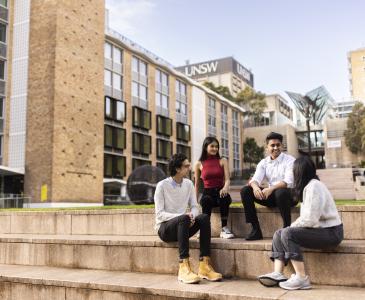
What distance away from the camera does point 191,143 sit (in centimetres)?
5325

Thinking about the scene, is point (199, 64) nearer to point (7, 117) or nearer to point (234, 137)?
point (234, 137)

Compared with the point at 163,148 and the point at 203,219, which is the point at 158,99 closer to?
the point at 163,148

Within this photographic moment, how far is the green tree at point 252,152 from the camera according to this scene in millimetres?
71000

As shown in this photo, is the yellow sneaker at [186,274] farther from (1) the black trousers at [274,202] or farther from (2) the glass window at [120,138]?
(2) the glass window at [120,138]

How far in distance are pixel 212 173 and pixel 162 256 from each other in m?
1.68

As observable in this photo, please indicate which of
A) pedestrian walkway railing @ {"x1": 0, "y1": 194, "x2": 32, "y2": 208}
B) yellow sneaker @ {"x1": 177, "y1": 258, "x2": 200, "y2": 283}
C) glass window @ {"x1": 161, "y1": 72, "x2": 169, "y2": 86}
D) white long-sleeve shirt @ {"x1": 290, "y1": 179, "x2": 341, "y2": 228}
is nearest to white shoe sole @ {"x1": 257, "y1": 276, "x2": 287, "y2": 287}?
white long-sleeve shirt @ {"x1": 290, "y1": 179, "x2": 341, "y2": 228}

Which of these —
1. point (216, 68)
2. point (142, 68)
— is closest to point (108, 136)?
point (142, 68)

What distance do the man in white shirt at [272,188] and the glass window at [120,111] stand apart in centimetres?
3358

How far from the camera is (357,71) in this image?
373ft

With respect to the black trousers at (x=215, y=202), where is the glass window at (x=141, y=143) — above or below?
above

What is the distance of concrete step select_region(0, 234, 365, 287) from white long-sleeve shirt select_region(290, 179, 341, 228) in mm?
480

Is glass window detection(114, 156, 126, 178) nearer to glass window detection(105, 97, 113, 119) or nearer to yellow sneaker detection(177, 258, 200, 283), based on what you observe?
glass window detection(105, 97, 113, 119)

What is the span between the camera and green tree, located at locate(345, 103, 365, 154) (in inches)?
2712

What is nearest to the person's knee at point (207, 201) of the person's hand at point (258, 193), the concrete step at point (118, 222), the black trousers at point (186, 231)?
the concrete step at point (118, 222)
